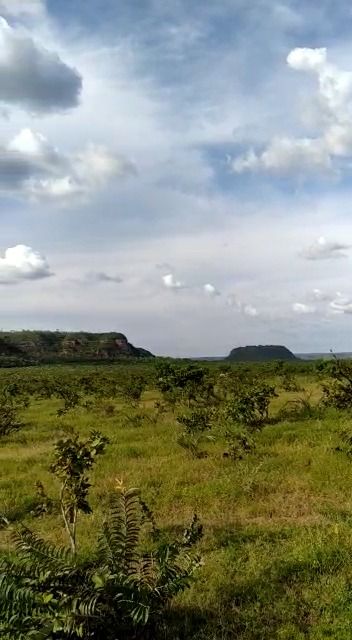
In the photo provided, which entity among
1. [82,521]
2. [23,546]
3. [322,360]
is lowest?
[82,521]

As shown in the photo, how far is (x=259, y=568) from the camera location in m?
7.59

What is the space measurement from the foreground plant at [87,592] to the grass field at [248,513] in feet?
1.79

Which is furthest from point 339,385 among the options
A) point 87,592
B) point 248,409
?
point 87,592

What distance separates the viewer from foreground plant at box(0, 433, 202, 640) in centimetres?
535

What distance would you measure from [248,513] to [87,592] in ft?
16.9

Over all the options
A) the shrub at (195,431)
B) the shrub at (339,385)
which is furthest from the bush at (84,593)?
the shrub at (339,385)

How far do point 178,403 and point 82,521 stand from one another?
Answer: 1849 cm

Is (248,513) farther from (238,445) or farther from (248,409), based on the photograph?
(248,409)

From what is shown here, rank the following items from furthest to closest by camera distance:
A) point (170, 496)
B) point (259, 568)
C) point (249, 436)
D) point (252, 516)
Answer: point (249, 436), point (170, 496), point (252, 516), point (259, 568)

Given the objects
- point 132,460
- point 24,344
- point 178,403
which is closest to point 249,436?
point 132,460

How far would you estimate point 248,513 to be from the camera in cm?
1029

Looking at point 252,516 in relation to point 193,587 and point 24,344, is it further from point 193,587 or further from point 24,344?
point 24,344

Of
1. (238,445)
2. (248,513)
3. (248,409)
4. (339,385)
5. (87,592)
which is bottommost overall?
(248,513)

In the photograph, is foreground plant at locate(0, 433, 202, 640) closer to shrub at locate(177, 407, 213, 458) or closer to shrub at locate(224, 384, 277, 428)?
shrub at locate(177, 407, 213, 458)
